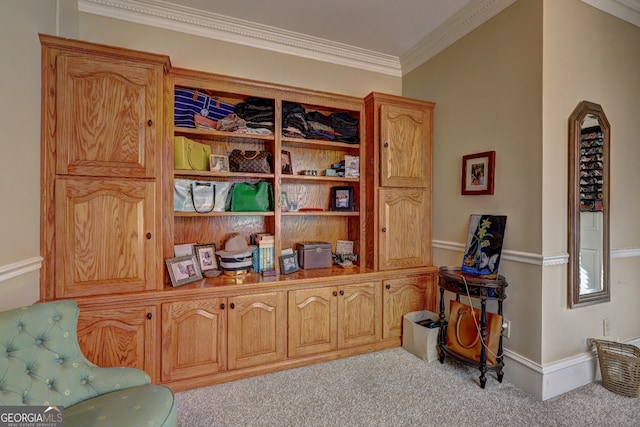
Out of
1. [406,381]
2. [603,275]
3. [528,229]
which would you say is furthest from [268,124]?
[603,275]

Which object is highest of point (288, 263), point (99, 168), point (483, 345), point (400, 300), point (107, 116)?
point (107, 116)

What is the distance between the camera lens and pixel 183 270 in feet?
7.12

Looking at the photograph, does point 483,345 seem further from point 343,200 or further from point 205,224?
point 205,224

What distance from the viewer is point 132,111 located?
194cm

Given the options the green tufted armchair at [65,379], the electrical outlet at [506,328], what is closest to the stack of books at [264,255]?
the green tufted armchair at [65,379]

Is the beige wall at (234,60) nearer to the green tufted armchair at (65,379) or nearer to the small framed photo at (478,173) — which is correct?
the small framed photo at (478,173)

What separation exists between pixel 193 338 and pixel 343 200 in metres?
1.72

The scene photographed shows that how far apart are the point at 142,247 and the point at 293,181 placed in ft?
4.63

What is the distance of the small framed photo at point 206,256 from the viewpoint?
2414 mm

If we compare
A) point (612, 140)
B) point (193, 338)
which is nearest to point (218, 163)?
point (193, 338)

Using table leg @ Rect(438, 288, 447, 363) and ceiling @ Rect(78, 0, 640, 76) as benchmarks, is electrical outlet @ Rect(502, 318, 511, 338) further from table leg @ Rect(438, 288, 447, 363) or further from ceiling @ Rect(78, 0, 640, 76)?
ceiling @ Rect(78, 0, 640, 76)

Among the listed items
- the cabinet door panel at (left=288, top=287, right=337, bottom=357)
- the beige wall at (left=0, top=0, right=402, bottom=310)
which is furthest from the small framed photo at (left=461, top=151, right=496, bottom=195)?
the beige wall at (left=0, top=0, right=402, bottom=310)

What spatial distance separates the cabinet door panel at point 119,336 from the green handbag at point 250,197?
3.15ft

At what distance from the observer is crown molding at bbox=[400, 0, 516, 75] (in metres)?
2.28
